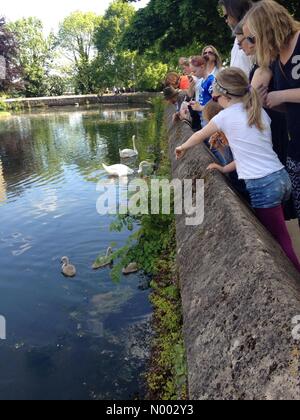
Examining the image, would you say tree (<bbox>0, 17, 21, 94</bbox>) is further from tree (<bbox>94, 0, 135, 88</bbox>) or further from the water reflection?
the water reflection

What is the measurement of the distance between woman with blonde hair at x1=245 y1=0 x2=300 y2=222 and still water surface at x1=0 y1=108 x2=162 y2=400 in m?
3.28

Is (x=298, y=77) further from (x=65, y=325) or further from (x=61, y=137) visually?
→ (x=61, y=137)

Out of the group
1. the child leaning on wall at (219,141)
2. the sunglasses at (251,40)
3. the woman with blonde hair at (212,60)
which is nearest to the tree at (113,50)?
the woman with blonde hair at (212,60)

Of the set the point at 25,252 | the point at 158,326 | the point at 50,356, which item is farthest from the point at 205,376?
the point at 25,252

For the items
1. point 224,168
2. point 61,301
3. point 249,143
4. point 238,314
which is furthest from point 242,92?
point 61,301

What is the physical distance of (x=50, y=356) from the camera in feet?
18.9

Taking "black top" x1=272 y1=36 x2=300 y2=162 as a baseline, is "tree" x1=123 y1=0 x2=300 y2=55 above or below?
above

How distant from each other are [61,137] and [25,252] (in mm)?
18183

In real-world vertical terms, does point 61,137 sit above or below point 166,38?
below

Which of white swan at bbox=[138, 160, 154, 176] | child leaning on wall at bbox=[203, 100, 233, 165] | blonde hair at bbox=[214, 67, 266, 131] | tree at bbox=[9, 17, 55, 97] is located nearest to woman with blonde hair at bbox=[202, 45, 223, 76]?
child leaning on wall at bbox=[203, 100, 233, 165]

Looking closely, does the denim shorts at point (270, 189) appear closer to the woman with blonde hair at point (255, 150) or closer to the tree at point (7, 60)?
the woman with blonde hair at point (255, 150)

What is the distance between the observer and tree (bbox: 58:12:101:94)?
6775 cm

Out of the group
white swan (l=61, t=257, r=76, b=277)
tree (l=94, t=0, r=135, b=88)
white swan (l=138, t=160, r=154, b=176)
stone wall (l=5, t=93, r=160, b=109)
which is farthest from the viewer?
tree (l=94, t=0, r=135, b=88)

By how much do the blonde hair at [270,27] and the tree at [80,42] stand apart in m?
67.0
